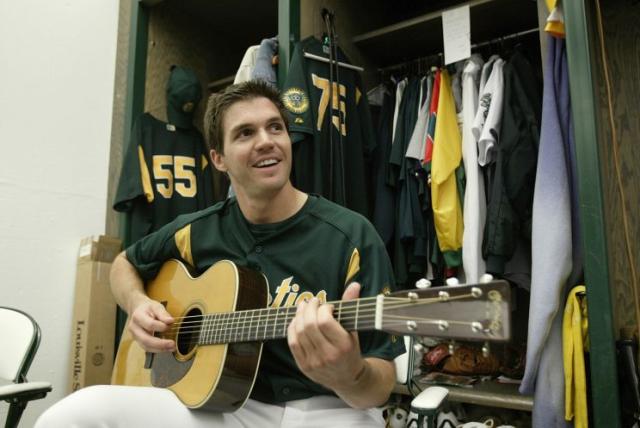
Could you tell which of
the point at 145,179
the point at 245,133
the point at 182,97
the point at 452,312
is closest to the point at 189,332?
the point at 245,133

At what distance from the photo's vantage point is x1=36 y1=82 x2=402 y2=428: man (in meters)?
0.95

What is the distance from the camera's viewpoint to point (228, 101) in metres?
1.41

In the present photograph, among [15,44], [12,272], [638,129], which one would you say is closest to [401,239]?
[638,129]

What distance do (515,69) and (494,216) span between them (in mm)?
562

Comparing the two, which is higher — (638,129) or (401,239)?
(638,129)

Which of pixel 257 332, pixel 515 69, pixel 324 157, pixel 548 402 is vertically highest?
pixel 515 69

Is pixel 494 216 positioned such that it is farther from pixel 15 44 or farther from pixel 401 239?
pixel 15 44

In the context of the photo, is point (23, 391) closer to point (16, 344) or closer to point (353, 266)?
point (16, 344)

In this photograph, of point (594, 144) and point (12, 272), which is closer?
point (594, 144)

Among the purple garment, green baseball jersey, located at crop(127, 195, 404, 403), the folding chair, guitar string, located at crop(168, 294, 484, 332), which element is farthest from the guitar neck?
the purple garment

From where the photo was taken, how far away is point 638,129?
1.89 m

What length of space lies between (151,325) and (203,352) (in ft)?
0.59

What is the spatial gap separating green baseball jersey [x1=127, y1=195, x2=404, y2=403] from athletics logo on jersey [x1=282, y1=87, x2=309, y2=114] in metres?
0.59

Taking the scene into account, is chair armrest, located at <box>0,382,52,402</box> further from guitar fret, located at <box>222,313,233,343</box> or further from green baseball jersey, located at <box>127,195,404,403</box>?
guitar fret, located at <box>222,313,233,343</box>
